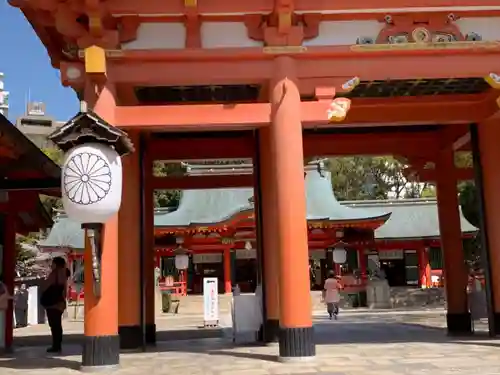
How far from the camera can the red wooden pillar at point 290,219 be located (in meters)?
8.22

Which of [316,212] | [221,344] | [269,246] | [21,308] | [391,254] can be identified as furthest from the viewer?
[391,254]

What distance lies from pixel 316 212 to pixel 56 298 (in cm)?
1979

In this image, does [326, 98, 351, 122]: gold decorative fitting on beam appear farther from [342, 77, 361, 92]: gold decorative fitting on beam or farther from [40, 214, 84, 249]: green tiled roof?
[40, 214, 84, 249]: green tiled roof

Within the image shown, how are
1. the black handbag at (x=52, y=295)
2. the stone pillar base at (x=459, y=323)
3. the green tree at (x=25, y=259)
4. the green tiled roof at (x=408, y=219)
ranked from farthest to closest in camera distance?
the green tiled roof at (x=408, y=219) < the green tree at (x=25, y=259) < the stone pillar base at (x=459, y=323) < the black handbag at (x=52, y=295)

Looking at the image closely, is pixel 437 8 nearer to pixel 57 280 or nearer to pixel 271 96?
pixel 271 96

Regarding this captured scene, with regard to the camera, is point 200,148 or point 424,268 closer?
point 200,148

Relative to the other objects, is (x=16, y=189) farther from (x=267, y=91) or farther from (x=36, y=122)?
(x=36, y=122)

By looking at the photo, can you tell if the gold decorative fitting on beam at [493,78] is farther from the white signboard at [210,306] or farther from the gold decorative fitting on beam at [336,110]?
the white signboard at [210,306]

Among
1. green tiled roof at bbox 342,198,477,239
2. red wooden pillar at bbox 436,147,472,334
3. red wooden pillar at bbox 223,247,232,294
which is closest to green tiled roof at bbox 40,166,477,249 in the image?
green tiled roof at bbox 342,198,477,239

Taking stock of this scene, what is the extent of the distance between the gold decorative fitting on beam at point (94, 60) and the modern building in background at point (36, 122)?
7643cm

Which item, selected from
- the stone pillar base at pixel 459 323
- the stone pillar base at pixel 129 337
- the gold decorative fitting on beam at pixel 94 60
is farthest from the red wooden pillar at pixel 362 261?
the gold decorative fitting on beam at pixel 94 60

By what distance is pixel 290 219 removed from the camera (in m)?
8.45

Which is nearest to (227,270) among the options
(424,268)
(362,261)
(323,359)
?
(362,261)

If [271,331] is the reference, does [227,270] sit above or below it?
above
